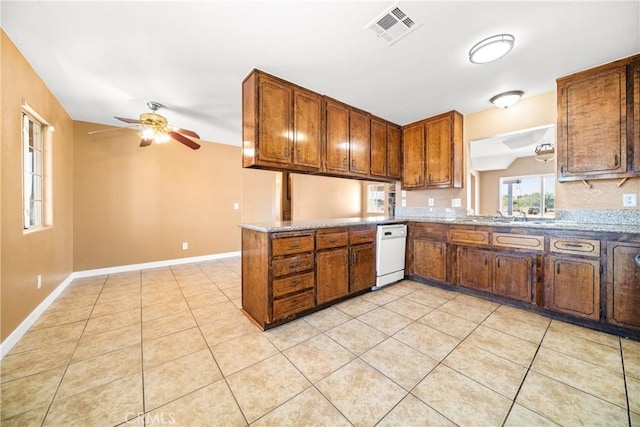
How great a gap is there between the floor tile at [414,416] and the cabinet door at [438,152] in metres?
2.89

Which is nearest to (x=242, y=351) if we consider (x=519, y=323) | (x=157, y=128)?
(x=519, y=323)

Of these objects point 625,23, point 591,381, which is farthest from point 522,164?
point 591,381

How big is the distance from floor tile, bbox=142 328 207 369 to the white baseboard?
3.35 ft

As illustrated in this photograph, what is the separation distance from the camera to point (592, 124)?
2.37 meters

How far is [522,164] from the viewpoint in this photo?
3.90m

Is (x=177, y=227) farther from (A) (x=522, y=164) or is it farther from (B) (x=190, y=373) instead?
(A) (x=522, y=164)

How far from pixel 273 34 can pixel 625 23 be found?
2724mm

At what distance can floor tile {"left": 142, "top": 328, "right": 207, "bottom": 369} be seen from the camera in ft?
5.63

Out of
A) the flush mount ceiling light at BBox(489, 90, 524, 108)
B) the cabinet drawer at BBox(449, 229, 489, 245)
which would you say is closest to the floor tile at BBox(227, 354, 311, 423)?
the cabinet drawer at BBox(449, 229, 489, 245)

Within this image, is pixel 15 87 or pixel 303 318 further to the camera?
pixel 303 318

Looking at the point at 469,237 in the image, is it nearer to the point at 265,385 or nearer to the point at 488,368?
the point at 488,368

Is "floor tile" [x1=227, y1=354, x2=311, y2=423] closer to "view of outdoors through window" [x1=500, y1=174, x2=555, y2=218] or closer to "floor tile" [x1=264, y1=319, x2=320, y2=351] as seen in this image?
"floor tile" [x1=264, y1=319, x2=320, y2=351]

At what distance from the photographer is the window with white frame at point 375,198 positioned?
7336 mm

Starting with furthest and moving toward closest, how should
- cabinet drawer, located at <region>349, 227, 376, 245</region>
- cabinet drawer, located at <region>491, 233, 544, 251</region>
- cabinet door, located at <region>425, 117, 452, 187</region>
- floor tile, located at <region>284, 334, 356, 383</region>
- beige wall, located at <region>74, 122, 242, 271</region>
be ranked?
beige wall, located at <region>74, 122, 242, 271</region> → cabinet door, located at <region>425, 117, 452, 187</region> → cabinet drawer, located at <region>349, 227, 376, 245</region> → cabinet drawer, located at <region>491, 233, 544, 251</region> → floor tile, located at <region>284, 334, 356, 383</region>
